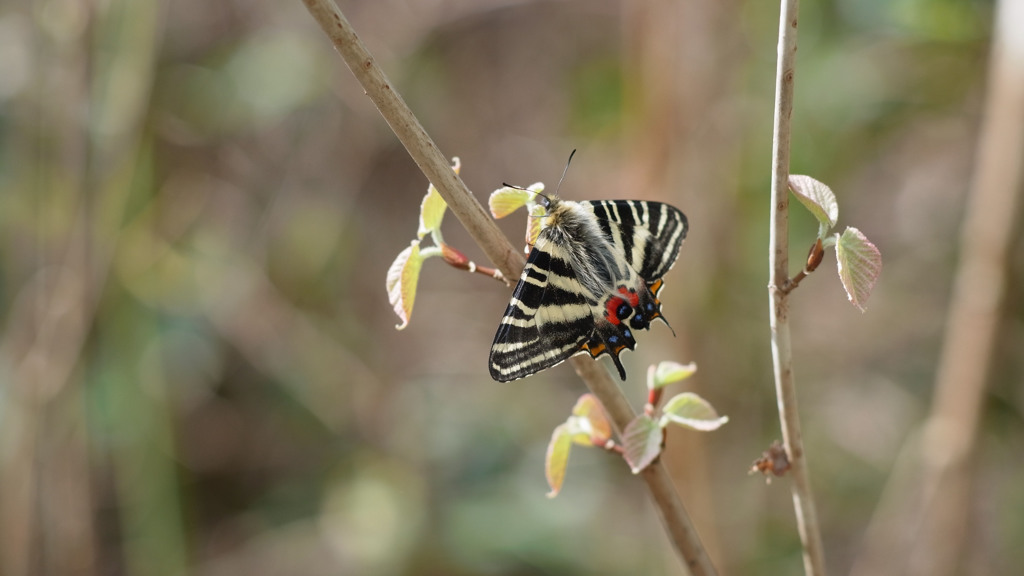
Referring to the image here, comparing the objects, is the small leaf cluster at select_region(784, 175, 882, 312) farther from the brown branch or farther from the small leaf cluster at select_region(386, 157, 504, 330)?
the brown branch

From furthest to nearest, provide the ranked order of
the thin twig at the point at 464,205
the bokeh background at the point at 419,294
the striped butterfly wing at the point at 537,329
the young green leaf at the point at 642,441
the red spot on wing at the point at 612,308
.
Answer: the bokeh background at the point at 419,294
the red spot on wing at the point at 612,308
the striped butterfly wing at the point at 537,329
the young green leaf at the point at 642,441
the thin twig at the point at 464,205

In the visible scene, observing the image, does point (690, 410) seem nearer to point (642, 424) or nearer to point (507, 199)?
point (642, 424)

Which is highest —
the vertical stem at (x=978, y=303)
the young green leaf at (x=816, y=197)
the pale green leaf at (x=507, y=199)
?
the pale green leaf at (x=507, y=199)

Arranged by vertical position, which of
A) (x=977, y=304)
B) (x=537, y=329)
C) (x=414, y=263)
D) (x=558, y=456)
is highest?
(x=414, y=263)

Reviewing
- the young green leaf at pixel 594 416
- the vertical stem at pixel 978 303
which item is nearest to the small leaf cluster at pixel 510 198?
the young green leaf at pixel 594 416

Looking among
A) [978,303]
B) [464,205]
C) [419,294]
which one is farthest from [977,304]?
[419,294]

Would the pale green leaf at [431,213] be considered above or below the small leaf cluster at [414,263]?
above

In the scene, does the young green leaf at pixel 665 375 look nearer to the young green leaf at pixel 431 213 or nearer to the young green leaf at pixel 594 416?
the young green leaf at pixel 594 416

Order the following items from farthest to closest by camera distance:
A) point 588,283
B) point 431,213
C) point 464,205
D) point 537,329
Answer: point 588,283 < point 537,329 < point 431,213 < point 464,205

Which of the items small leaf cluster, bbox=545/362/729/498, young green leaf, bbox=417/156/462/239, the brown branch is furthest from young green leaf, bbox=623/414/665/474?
the brown branch
